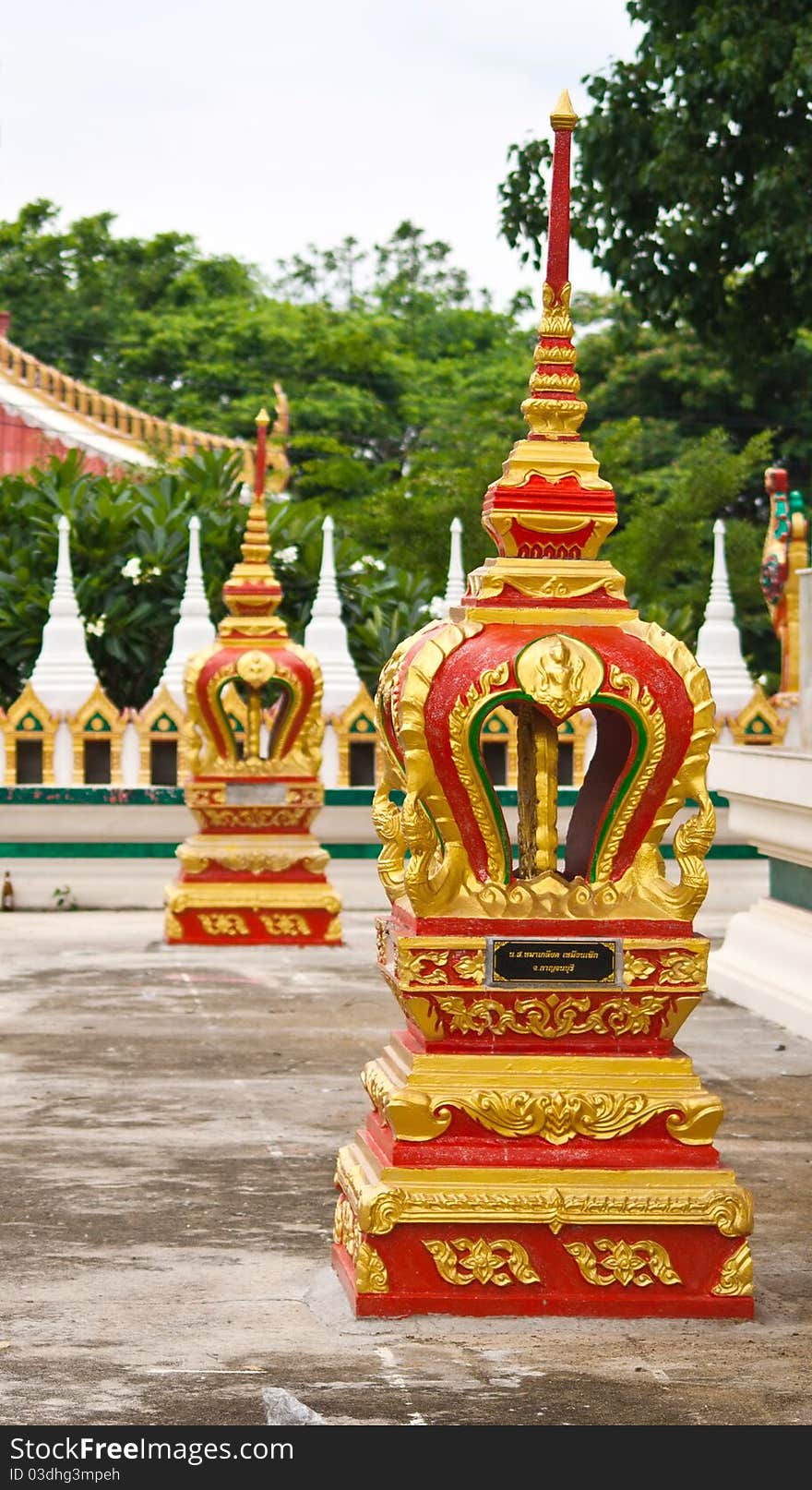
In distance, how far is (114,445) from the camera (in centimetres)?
3447

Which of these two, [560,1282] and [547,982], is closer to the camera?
[560,1282]

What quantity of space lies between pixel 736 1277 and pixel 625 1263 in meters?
0.28

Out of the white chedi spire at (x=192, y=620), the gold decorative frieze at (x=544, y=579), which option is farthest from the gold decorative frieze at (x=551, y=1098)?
the white chedi spire at (x=192, y=620)

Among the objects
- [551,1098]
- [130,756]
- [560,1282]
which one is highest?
[551,1098]

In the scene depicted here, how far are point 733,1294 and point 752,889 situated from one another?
10839 millimetres

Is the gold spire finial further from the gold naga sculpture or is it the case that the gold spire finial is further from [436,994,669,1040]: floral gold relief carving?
the gold naga sculpture

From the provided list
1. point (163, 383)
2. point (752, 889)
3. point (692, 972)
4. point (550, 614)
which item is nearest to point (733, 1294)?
point (692, 972)

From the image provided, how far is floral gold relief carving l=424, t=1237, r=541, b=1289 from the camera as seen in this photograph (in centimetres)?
570

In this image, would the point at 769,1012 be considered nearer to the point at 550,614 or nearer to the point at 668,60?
the point at 550,614

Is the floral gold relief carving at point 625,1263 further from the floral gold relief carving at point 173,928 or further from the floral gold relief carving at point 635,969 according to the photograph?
the floral gold relief carving at point 173,928

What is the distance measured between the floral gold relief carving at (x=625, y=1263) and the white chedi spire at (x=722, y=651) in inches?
450

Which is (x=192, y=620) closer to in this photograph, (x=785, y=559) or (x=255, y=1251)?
(x=785, y=559)

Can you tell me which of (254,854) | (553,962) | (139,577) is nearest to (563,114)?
(553,962)

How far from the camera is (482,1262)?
5699mm
